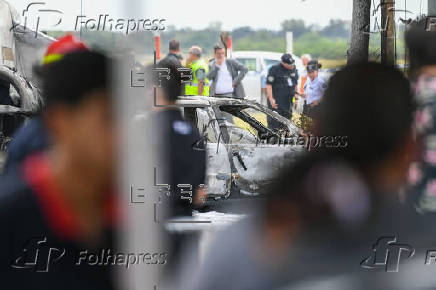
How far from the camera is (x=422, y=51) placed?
2.46 m

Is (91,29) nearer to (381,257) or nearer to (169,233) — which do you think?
(169,233)

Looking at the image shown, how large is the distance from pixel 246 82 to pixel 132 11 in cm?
382

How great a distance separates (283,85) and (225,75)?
4.10 feet

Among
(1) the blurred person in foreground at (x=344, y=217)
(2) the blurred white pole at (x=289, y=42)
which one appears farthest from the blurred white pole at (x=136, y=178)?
A: (2) the blurred white pole at (x=289, y=42)

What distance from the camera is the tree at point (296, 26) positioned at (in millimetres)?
2781

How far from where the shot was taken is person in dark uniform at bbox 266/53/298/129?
3758mm

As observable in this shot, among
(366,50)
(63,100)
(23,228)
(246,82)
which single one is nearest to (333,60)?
(366,50)

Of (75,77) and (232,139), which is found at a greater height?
(75,77)

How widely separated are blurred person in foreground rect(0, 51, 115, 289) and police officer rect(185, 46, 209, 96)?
62.6 inches

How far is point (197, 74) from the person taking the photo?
4.79 meters

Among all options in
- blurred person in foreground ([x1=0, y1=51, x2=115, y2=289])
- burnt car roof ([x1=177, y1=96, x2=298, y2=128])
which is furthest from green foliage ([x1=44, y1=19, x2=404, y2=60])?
burnt car roof ([x1=177, y1=96, x2=298, y2=128])

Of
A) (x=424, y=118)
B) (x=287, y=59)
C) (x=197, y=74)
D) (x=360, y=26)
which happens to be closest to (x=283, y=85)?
(x=287, y=59)
